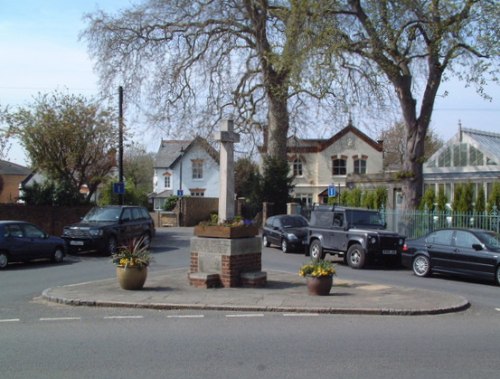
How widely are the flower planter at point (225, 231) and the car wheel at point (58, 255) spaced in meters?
Result: 8.37

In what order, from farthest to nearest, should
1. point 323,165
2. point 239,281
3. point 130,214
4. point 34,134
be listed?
point 323,165 < point 34,134 < point 130,214 < point 239,281

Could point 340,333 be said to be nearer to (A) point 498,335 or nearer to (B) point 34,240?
(A) point 498,335

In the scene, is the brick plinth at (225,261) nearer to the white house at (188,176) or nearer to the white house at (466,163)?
the white house at (466,163)

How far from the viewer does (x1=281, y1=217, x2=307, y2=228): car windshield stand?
2594 cm

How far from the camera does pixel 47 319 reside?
970 cm

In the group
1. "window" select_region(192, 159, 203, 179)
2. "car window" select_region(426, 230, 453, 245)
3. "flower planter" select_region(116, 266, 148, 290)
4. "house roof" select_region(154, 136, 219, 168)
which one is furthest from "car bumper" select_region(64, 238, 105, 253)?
"window" select_region(192, 159, 203, 179)

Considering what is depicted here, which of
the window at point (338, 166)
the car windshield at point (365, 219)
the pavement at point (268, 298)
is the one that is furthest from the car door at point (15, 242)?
the window at point (338, 166)

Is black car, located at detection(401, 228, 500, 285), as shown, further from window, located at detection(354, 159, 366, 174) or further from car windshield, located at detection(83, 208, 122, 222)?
window, located at detection(354, 159, 366, 174)

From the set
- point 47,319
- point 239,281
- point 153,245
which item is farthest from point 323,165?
point 47,319

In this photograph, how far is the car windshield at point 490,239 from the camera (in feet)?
50.7

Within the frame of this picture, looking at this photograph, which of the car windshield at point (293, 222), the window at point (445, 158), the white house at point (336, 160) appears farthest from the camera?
the white house at point (336, 160)

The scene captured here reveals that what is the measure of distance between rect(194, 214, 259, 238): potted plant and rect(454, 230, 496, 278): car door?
20.2 ft

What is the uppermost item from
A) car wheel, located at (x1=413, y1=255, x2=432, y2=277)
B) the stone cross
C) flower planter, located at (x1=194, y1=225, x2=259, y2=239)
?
the stone cross

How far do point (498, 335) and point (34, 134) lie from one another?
23.2 m
